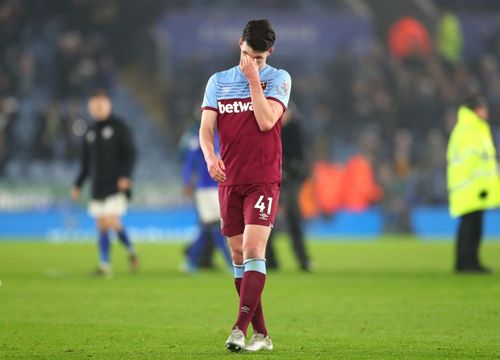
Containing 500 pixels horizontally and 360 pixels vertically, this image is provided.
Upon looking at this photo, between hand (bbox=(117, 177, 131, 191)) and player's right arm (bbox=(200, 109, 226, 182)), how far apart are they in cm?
820

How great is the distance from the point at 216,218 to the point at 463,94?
19.6m

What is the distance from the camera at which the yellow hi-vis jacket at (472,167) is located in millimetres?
15219

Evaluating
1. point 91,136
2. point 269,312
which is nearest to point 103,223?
point 91,136

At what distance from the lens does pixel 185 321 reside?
9.77 meters

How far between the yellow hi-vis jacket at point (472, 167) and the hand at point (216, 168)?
26.5 feet

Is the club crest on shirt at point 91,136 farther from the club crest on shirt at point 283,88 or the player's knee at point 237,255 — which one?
the club crest on shirt at point 283,88

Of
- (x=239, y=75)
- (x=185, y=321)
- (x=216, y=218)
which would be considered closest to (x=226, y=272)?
(x=216, y=218)

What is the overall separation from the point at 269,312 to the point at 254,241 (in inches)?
117

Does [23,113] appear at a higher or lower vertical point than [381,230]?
higher

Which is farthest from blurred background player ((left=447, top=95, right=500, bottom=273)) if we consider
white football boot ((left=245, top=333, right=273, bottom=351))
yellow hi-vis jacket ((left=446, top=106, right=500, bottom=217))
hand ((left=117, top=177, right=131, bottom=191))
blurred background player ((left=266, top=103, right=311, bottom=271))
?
white football boot ((left=245, top=333, right=273, bottom=351))

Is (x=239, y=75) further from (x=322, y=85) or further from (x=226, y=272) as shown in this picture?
(x=322, y=85)

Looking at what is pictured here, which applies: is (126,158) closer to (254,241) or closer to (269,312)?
(269,312)

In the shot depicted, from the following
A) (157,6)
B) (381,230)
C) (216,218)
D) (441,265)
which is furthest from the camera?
(157,6)

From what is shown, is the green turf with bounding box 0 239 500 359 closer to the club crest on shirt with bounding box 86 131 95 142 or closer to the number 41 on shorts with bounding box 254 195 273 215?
the number 41 on shorts with bounding box 254 195 273 215
